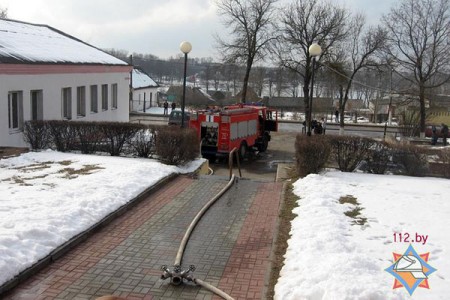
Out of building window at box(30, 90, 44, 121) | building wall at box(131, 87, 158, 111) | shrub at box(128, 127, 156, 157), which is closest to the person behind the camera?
shrub at box(128, 127, 156, 157)

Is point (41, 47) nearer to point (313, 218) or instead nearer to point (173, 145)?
point (173, 145)

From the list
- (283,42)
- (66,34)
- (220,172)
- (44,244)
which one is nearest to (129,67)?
(66,34)

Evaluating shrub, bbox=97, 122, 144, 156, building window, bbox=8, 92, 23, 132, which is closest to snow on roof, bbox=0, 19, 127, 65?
building window, bbox=8, 92, 23, 132

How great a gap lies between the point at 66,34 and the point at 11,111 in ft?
42.9

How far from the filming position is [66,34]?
29.1 metres

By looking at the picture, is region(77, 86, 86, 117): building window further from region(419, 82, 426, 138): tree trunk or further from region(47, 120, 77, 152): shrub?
region(419, 82, 426, 138): tree trunk

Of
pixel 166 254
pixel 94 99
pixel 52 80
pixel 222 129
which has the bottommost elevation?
pixel 166 254

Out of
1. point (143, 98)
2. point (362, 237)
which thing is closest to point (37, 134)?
point (362, 237)

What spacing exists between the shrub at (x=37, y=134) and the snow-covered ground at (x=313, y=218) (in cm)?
217

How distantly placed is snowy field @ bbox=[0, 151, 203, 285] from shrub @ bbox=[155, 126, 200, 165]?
1.25ft

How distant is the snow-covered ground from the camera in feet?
19.2

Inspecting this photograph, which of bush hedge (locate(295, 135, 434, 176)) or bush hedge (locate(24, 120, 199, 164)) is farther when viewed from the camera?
bush hedge (locate(24, 120, 199, 164))

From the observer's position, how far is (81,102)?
23.7m

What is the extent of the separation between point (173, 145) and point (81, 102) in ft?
37.3
